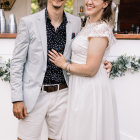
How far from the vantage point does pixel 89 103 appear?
1.48 meters

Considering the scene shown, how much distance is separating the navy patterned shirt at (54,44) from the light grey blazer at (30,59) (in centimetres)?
3

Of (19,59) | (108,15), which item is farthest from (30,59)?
(108,15)

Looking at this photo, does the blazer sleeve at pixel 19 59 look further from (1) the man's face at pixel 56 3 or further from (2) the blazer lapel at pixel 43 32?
(1) the man's face at pixel 56 3

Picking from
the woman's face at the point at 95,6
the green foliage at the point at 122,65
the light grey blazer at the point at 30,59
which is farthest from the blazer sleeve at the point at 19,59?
the green foliage at the point at 122,65

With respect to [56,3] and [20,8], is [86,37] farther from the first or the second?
[20,8]

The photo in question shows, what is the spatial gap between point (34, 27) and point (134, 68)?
1.07 m

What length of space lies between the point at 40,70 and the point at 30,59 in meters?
0.10

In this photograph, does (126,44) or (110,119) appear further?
(126,44)

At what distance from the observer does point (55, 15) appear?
1.50 m

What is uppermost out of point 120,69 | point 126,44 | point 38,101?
point 126,44

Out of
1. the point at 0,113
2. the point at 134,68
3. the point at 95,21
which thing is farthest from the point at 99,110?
the point at 0,113

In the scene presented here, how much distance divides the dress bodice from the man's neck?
17 cm

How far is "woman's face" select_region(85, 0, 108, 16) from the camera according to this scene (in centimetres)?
142

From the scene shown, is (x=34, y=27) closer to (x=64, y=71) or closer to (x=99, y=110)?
(x=64, y=71)
